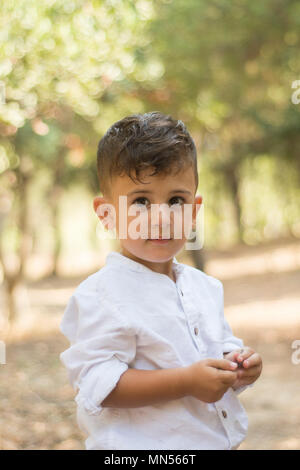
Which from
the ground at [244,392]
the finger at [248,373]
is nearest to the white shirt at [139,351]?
the finger at [248,373]

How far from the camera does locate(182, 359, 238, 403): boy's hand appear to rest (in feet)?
4.66

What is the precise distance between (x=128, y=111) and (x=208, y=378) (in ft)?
32.2

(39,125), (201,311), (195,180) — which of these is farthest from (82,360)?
(39,125)

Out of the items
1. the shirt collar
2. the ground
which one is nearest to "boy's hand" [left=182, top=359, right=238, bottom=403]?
the shirt collar

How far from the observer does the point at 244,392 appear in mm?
6316

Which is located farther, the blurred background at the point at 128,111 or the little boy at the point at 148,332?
the blurred background at the point at 128,111

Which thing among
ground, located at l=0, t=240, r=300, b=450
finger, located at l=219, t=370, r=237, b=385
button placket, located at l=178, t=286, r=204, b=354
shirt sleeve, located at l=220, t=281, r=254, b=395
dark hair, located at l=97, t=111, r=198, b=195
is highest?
dark hair, located at l=97, t=111, r=198, b=195

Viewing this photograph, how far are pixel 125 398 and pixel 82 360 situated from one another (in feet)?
0.45

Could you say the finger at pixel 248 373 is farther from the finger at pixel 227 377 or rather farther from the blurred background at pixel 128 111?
the blurred background at pixel 128 111

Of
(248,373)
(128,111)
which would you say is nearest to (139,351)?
(248,373)

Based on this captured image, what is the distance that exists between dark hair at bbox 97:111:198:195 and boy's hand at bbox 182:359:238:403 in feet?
1.58

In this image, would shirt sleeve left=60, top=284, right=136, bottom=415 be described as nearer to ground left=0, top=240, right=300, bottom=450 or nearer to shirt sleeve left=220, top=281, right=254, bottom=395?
shirt sleeve left=220, top=281, right=254, bottom=395

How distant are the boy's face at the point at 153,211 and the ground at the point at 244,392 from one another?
354 centimetres

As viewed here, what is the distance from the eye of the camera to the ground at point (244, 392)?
5.01 m
